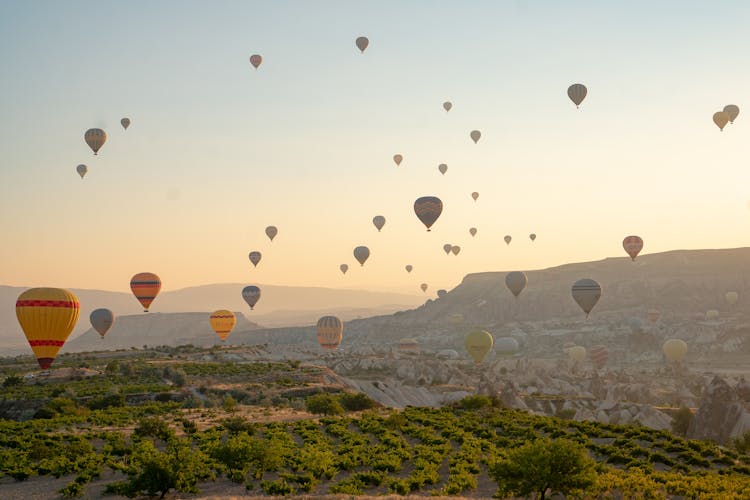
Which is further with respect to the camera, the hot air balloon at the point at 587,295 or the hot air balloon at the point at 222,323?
the hot air balloon at the point at 222,323

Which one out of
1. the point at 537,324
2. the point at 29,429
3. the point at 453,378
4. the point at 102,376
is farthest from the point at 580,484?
the point at 537,324

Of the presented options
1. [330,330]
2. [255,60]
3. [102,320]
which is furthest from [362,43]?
[102,320]

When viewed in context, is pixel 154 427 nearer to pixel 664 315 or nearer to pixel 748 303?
pixel 664 315

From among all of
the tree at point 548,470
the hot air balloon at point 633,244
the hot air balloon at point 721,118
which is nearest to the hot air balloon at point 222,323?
the hot air balloon at point 633,244

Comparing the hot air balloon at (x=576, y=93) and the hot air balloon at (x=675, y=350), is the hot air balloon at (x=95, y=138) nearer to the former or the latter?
the hot air balloon at (x=576, y=93)

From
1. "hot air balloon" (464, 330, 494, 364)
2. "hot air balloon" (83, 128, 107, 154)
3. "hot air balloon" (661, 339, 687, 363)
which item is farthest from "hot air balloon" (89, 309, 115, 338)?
"hot air balloon" (661, 339, 687, 363)

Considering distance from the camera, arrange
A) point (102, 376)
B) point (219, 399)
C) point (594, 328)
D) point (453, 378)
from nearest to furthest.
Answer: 1. point (219, 399)
2. point (102, 376)
3. point (453, 378)
4. point (594, 328)

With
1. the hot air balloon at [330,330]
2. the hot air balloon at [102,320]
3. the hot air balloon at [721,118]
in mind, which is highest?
the hot air balloon at [721,118]
